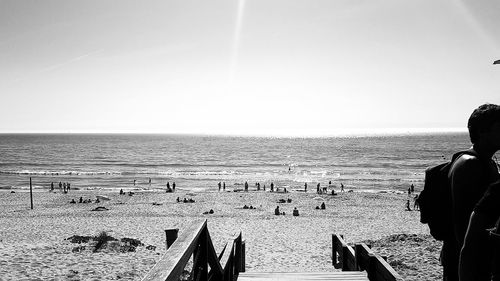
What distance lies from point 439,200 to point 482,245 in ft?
2.28

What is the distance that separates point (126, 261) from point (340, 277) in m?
8.35

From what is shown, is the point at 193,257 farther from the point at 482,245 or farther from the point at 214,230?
the point at 214,230

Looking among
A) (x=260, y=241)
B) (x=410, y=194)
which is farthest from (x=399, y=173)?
(x=260, y=241)

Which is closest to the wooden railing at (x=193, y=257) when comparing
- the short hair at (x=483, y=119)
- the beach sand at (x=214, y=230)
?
the beach sand at (x=214, y=230)

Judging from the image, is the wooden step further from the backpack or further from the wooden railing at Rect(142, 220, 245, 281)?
the backpack

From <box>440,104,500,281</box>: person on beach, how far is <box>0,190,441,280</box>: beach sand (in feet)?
8.18

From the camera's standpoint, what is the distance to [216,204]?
100 feet

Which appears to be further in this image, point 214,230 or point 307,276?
point 214,230

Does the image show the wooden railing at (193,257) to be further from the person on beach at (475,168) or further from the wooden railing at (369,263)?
the wooden railing at (369,263)

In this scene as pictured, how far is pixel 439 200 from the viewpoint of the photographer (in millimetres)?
2740

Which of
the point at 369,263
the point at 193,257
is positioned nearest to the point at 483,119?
the point at 193,257

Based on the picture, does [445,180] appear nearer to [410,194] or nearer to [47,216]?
[47,216]

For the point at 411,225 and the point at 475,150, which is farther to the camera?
the point at 411,225

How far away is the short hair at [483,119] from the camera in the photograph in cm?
243
